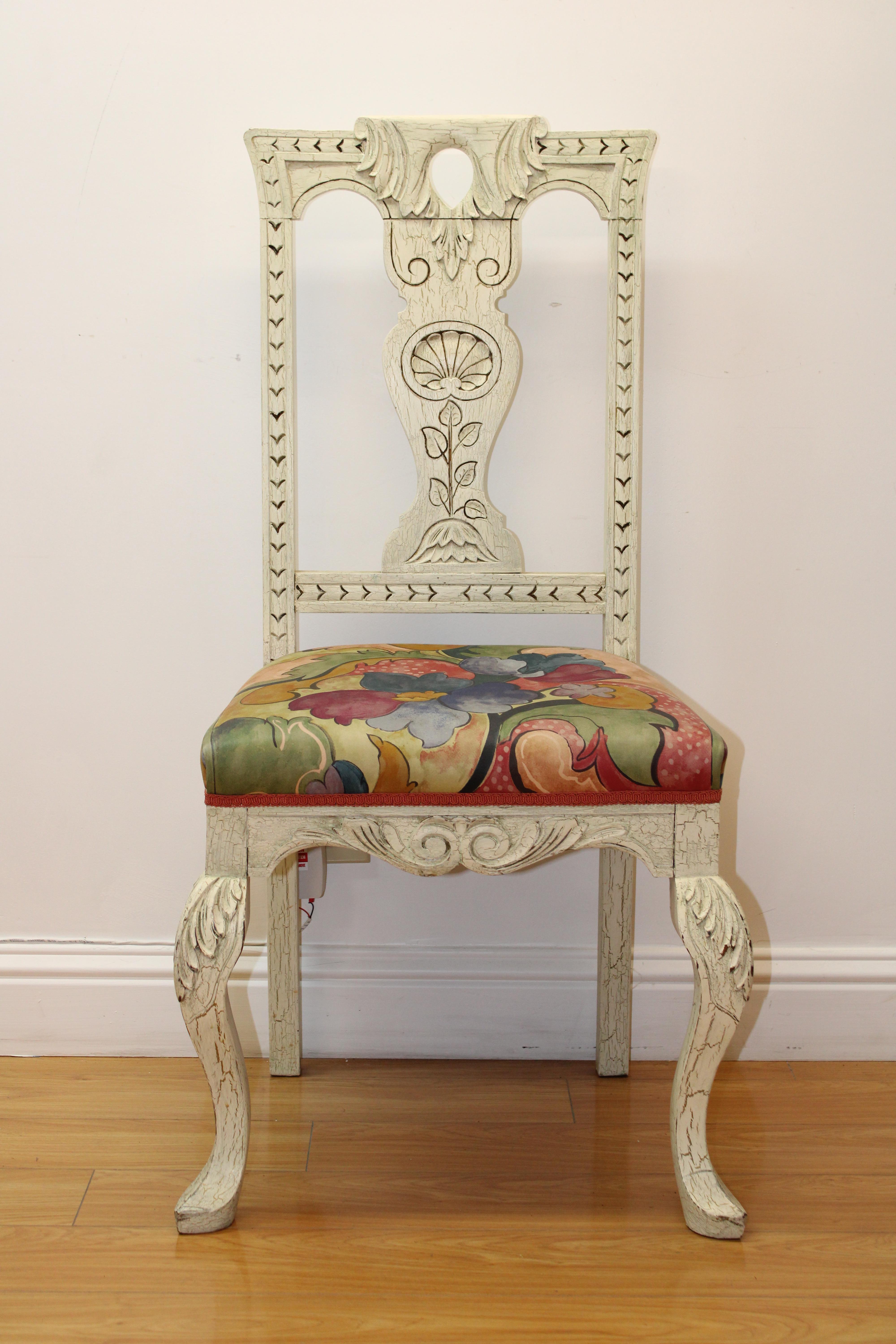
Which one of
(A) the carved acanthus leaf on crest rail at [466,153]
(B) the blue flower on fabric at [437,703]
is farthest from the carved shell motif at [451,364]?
(B) the blue flower on fabric at [437,703]

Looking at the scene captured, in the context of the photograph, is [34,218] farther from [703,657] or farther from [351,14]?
[703,657]

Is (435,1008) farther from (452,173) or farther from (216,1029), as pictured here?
(452,173)

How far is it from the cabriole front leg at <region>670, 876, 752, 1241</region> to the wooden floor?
4 cm

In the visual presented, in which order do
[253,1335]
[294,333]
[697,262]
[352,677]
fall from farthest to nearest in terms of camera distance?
[697,262] < [294,333] < [352,677] < [253,1335]

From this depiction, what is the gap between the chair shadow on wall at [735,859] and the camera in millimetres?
1494

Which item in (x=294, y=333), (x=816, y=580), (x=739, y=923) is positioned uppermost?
(x=294, y=333)

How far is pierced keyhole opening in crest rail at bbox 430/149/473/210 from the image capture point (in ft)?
4.61

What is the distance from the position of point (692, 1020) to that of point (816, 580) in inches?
28.0

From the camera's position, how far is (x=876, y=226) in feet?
4.64

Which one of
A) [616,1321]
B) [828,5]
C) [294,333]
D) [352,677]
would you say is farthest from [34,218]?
[616,1321]

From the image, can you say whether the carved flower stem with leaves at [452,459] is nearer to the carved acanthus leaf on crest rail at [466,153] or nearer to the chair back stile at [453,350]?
the chair back stile at [453,350]

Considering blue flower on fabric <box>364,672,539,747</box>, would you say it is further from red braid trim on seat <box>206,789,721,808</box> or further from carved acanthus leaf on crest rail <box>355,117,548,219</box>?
carved acanthus leaf on crest rail <box>355,117,548,219</box>

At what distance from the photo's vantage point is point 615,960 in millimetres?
1412

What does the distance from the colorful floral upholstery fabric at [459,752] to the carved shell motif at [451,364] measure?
50cm
